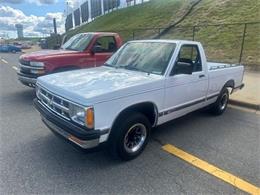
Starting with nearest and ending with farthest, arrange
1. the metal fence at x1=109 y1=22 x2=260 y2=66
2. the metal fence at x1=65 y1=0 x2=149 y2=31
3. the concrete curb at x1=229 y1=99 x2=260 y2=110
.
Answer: the concrete curb at x1=229 y1=99 x2=260 y2=110 < the metal fence at x1=109 y1=22 x2=260 y2=66 < the metal fence at x1=65 y1=0 x2=149 y2=31

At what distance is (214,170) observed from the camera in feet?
11.4

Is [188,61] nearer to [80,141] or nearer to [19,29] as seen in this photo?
[80,141]

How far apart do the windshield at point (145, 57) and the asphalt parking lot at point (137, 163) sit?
1331 millimetres

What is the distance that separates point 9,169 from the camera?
342cm

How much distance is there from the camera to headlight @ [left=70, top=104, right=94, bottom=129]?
2.98m

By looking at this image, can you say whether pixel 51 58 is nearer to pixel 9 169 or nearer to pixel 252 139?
pixel 9 169

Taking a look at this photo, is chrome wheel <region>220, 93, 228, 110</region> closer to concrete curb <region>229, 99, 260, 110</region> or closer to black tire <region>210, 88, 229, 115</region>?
black tire <region>210, 88, 229, 115</region>

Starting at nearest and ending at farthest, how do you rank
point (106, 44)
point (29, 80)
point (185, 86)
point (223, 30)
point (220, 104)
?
point (185, 86), point (220, 104), point (29, 80), point (106, 44), point (223, 30)

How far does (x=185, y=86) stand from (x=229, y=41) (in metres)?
13.2

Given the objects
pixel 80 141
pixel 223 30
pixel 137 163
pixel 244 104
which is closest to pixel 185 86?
pixel 137 163

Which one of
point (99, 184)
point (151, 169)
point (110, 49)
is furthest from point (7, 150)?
point (110, 49)

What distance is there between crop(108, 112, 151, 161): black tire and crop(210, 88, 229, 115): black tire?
2479 millimetres

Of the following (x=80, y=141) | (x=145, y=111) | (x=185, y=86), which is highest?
(x=185, y=86)

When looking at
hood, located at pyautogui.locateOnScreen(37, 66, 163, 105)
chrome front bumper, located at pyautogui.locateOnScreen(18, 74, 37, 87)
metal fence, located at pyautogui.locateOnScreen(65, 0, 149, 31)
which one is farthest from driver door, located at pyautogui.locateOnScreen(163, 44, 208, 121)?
metal fence, located at pyautogui.locateOnScreen(65, 0, 149, 31)
